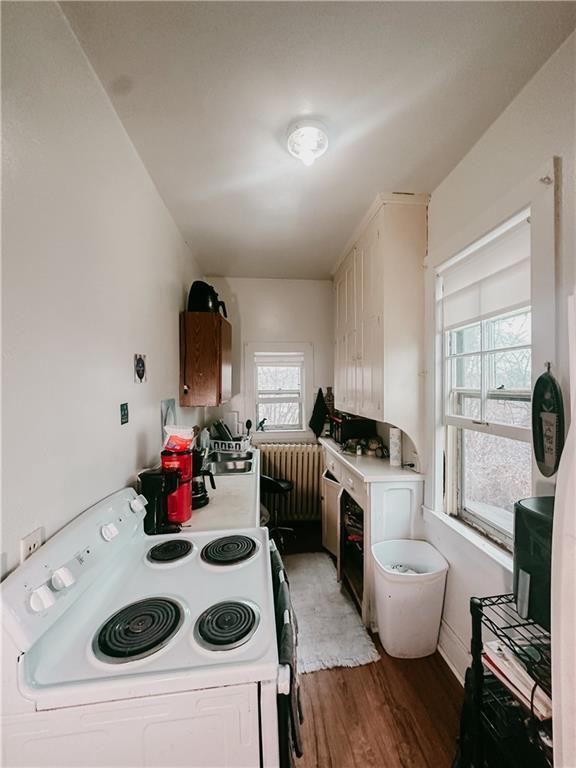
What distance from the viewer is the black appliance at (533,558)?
906 millimetres

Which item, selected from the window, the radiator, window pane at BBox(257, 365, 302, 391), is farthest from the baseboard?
window pane at BBox(257, 365, 302, 391)

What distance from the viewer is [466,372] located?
1748mm

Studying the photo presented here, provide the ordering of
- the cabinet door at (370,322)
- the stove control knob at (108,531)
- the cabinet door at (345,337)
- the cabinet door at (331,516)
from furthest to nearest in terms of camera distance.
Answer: the cabinet door at (345,337) < the cabinet door at (331,516) < the cabinet door at (370,322) < the stove control knob at (108,531)

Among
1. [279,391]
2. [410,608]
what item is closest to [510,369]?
[410,608]

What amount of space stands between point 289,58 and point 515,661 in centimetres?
206

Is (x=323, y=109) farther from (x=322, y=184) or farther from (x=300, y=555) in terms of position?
(x=300, y=555)

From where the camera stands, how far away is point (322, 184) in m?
1.80

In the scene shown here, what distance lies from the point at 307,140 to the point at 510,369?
4.45ft

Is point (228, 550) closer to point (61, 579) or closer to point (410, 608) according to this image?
point (61, 579)

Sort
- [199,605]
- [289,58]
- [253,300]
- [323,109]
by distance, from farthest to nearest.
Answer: [253,300], [323,109], [289,58], [199,605]

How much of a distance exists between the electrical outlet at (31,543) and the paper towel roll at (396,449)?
76.5 inches

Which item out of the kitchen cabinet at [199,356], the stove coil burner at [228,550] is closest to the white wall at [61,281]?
the stove coil burner at [228,550]

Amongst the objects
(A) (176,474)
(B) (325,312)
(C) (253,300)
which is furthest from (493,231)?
(C) (253,300)

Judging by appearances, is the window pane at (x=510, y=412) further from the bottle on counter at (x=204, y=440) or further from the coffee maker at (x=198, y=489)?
the bottle on counter at (x=204, y=440)
